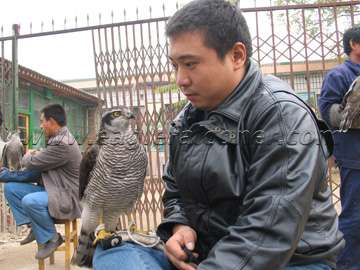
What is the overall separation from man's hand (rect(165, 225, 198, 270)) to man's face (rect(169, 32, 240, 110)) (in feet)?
1.55

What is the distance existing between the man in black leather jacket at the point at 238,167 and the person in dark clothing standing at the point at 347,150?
1518mm

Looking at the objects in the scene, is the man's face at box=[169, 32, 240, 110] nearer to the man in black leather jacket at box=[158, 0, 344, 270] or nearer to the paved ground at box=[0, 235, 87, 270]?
the man in black leather jacket at box=[158, 0, 344, 270]

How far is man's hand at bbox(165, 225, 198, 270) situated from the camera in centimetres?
140

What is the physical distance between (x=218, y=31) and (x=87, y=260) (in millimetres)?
2427

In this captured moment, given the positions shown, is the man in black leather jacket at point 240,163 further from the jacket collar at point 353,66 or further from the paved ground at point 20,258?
the paved ground at point 20,258

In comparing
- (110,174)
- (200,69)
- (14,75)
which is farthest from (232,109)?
(14,75)

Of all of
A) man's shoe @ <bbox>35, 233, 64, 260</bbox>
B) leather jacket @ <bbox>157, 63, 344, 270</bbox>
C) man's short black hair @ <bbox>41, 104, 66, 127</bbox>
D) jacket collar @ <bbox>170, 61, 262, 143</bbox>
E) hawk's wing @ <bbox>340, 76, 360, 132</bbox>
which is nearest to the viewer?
leather jacket @ <bbox>157, 63, 344, 270</bbox>

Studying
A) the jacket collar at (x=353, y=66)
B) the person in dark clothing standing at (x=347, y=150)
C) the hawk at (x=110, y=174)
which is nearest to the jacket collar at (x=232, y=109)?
the person in dark clothing standing at (x=347, y=150)

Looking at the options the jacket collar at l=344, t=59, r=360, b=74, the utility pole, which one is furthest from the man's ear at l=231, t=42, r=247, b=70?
the utility pole

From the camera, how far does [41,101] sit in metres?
10.5

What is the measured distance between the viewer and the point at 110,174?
338 cm

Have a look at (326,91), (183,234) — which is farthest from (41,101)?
(183,234)

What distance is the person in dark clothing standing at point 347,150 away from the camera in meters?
2.76

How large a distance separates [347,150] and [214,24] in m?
1.83
